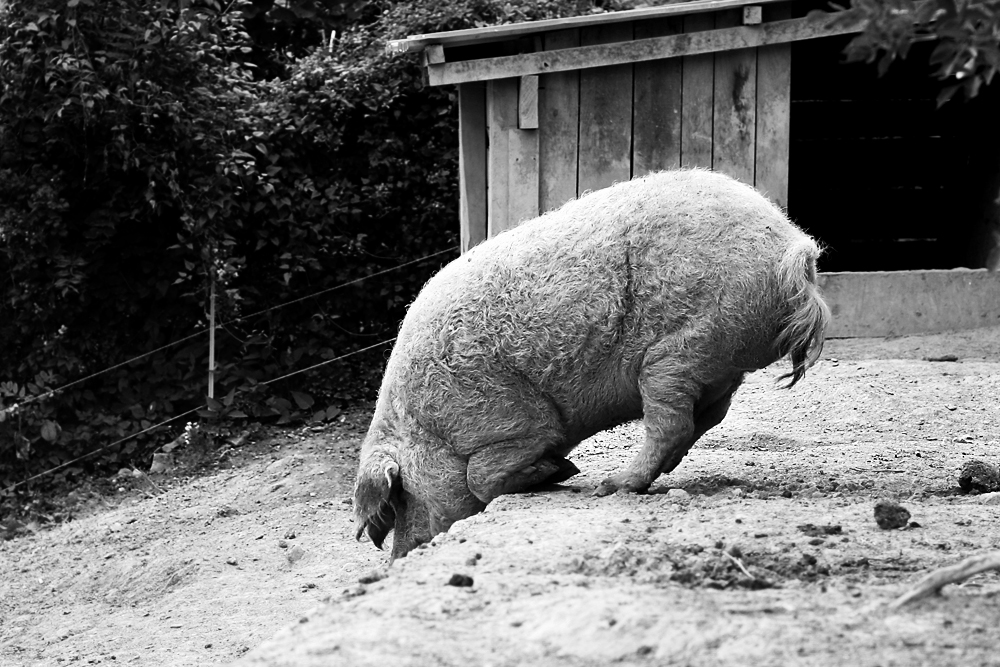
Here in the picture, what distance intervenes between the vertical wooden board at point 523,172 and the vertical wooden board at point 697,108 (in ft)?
3.76

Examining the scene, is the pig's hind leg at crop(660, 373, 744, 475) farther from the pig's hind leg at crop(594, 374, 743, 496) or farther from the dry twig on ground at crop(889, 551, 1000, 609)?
the dry twig on ground at crop(889, 551, 1000, 609)

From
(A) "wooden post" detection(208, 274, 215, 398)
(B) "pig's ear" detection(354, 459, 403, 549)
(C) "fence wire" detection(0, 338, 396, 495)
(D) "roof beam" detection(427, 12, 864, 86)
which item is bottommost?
(C) "fence wire" detection(0, 338, 396, 495)

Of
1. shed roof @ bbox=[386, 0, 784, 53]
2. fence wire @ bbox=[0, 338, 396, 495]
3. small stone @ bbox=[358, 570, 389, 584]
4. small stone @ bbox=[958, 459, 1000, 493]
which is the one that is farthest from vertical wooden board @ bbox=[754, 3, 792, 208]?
small stone @ bbox=[358, 570, 389, 584]

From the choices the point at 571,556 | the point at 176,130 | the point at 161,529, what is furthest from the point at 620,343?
the point at 176,130

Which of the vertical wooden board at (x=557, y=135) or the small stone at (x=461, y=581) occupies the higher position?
the vertical wooden board at (x=557, y=135)

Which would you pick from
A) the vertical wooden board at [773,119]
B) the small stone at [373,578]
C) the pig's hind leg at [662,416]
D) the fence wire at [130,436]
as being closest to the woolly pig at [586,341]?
the pig's hind leg at [662,416]

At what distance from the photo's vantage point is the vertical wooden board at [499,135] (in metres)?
9.20

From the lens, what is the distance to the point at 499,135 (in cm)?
923

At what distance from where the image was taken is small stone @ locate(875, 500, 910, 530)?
435cm

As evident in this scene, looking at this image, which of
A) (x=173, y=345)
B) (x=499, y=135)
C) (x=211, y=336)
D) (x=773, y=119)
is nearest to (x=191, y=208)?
(x=211, y=336)

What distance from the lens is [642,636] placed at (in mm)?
3223

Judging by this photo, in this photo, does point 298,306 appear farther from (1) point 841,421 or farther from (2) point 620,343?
(2) point 620,343

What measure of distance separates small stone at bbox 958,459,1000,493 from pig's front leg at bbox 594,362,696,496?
1148mm

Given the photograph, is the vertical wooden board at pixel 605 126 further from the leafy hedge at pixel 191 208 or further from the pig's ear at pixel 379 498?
the pig's ear at pixel 379 498
